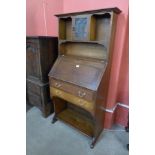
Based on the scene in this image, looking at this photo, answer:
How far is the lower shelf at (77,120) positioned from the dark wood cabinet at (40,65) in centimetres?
28

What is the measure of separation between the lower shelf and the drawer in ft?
1.97

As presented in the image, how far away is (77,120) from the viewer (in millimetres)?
2125

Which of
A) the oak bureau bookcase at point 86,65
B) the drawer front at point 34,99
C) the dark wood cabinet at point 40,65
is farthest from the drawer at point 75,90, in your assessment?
the drawer front at point 34,99

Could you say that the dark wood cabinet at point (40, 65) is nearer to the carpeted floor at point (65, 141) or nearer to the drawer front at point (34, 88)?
the drawer front at point (34, 88)

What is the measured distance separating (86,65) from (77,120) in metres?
0.93

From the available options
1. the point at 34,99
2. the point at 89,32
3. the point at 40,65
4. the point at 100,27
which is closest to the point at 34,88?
the point at 34,99

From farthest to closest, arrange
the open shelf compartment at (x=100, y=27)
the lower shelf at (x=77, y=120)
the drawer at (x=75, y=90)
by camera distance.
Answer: the lower shelf at (x=77, y=120), the open shelf compartment at (x=100, y=27), the drawer at (x=75, y=90)

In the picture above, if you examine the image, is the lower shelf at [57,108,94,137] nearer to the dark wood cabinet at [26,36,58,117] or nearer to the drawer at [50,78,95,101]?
the dark wood cabinet at [26,36,58,117]

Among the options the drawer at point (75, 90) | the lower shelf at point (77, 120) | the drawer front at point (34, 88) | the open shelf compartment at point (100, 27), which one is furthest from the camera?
the drawer front at point (34, 88)

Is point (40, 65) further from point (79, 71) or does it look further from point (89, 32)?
point (89, 32)

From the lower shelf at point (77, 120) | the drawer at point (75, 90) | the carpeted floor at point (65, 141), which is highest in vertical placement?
the drawer at point (75, 90)

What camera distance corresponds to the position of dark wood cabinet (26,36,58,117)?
196 centimetres

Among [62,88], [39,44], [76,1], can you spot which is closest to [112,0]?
[76,1]

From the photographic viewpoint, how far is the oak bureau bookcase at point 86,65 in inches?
60.4
